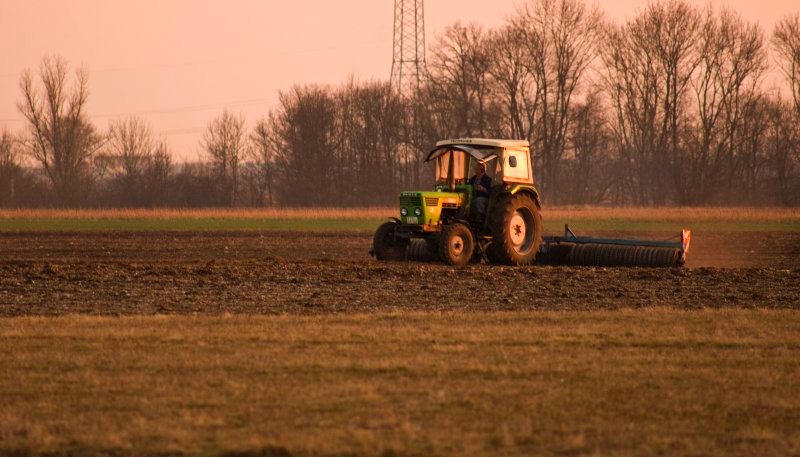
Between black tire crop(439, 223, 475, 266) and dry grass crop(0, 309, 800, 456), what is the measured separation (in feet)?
20.5

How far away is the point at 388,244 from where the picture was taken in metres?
21.3

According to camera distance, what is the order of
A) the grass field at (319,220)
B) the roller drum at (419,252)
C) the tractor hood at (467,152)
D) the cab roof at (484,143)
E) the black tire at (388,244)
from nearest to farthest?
1. the tractor hood at (467,152)
2. the cab roof at (484,143)
3. the roller drum at (419,252)
4. the black tire at (388,244)
5. the grass field at (319,220)

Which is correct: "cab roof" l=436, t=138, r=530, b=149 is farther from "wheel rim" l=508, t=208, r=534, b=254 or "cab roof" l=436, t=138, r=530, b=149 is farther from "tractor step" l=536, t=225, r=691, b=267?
"tractor step" l=536, t=225, r=691, b=267

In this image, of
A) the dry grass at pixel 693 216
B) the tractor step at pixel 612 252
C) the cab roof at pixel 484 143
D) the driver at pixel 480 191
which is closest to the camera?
the cab roof at pixel 484 143

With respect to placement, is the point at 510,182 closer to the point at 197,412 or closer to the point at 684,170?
the point at 197,412

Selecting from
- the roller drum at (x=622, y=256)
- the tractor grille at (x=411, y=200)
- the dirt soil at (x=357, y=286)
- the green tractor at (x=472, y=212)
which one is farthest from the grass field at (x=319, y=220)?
the tractor grille at (x=411, y=200)

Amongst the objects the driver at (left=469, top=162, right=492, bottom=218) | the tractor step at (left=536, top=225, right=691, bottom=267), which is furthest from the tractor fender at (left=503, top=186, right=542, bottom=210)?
the tractor step at (left=536, top=225, right=691, bottom=267)

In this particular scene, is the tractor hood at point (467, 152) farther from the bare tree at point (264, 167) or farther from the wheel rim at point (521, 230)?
the bare tree at point (264, 167)

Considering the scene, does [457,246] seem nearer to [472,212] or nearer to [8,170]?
[472,212]

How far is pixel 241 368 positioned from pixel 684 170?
214ft

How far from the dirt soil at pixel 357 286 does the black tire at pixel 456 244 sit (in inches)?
10.1

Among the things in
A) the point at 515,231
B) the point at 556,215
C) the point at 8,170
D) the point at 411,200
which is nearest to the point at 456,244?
the point at 411,200

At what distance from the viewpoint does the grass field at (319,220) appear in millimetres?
41219

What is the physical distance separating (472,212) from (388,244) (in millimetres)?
1799
